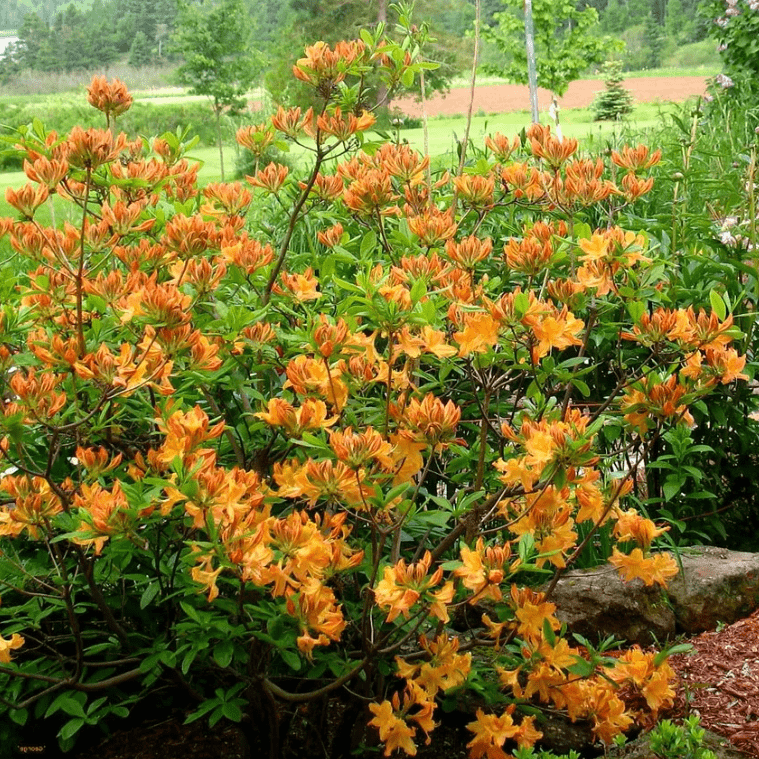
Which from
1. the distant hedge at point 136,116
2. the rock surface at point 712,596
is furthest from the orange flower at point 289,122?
the distant hedge at point 136,116

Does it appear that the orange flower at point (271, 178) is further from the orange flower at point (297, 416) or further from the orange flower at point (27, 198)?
the orange flower at point (297, 416)

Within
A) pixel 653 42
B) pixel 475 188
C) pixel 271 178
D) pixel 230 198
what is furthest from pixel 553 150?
pixel 653 42

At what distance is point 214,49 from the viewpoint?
1917 cm

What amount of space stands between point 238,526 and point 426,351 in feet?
1.48

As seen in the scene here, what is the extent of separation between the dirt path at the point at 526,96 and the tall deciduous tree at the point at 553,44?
13372 mm

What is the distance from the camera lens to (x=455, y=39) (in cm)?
2425

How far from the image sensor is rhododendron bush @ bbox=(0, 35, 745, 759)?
1.30 metres

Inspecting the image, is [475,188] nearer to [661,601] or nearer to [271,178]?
[271,178]

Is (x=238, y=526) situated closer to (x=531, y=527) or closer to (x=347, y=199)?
(x=531, y=527)

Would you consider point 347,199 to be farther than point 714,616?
No

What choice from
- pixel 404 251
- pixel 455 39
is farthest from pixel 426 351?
pixel 455 39

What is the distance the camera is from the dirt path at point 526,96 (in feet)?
107

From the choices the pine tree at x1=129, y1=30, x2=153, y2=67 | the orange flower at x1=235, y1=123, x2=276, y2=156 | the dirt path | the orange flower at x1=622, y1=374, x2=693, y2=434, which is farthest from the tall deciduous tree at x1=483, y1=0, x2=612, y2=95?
the pine tree at x1=129, y1=30, x2=153, y2=67

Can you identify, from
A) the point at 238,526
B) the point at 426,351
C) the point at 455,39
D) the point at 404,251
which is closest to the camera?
the point at 238,526
